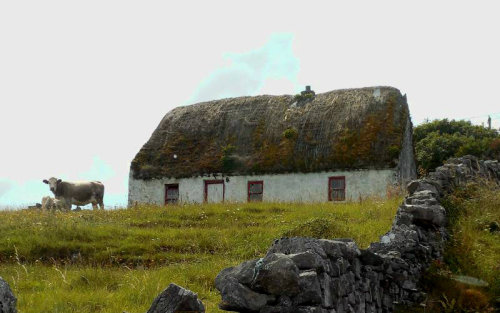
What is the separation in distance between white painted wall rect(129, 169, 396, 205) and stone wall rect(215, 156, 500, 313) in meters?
14.3

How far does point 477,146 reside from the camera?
3841 cm

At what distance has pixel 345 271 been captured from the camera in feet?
22.2

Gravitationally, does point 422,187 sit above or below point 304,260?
above

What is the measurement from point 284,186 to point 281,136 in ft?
11.5

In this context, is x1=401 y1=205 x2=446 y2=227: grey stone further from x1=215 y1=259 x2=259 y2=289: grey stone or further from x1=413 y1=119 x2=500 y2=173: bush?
x1=413 y1=119 x2=500 y2=173: bush

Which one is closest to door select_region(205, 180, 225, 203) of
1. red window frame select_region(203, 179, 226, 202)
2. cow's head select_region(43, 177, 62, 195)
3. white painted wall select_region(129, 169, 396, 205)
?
red window frame select_region(203, 179, 226, 202)

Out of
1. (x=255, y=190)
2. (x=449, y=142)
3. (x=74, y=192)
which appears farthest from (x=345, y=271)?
(x=449, y=142)

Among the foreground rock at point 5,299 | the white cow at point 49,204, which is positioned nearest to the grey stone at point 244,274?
the foreground rock at point 5,299

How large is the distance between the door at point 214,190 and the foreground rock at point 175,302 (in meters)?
26.9

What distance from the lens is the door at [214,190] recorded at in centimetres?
3131

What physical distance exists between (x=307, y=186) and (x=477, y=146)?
15.0 metres

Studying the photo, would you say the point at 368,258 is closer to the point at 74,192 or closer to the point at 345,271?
the point at 345,271

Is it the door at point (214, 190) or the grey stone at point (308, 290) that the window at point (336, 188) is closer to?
the door at point (214, 190)

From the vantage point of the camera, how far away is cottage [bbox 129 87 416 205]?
29.3m
